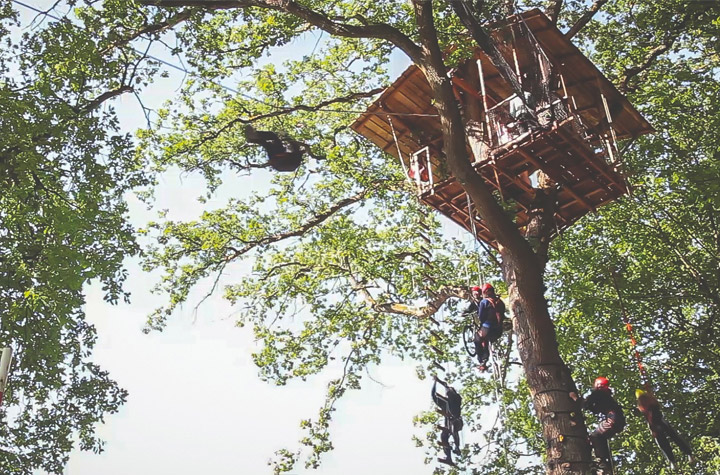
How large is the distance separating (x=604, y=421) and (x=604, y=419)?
0.06m

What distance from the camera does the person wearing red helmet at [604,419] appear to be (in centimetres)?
747

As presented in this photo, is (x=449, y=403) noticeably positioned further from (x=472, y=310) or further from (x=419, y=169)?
(x=419, y=169)

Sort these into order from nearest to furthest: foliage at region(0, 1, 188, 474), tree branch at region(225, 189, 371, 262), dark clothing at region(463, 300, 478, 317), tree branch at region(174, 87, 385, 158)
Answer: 1. foliage at region(0, 1, 188, 474)
2. dark clothing at region(463, 300, 478, 317)
3. tree branch at region(174, 87, 385, 158)
4. tree branch at region(225, 189, 371, 262)

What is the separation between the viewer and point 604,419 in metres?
7.63

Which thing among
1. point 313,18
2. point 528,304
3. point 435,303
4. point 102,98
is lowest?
point 528,304

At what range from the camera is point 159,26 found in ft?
25.4

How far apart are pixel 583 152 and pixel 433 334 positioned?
6.52 m

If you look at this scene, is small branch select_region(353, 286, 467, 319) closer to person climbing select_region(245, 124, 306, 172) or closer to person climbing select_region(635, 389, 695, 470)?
person climbing select_region(635, 389, 695, 470)

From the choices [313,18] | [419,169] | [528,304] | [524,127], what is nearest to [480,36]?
[524,127]

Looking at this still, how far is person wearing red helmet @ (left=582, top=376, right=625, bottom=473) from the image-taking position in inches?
294

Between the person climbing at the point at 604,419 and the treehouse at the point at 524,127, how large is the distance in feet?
7.39

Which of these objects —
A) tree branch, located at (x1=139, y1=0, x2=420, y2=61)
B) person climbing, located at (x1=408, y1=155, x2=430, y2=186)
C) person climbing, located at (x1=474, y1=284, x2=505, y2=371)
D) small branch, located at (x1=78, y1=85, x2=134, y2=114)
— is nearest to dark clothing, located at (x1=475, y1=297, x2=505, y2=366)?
person climbing, located at (x1=474, y1=284, x2=505, y2=371)

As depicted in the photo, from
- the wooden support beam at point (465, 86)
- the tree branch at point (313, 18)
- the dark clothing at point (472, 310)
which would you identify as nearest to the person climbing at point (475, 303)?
the dark clothing at point (472, 310)

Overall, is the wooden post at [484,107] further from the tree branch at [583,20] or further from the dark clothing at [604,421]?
the dark clothing at [604,421]
